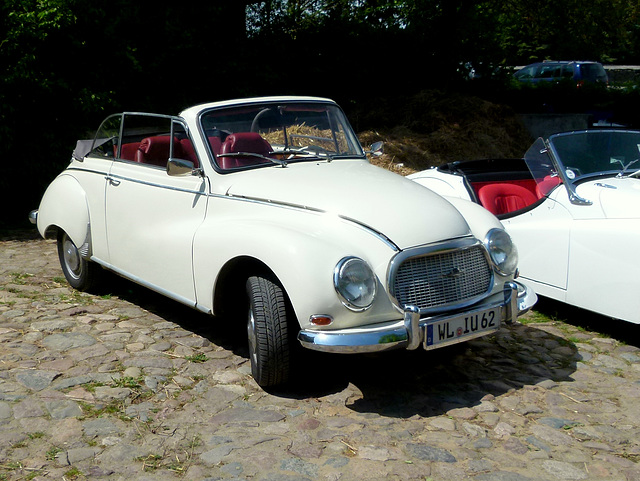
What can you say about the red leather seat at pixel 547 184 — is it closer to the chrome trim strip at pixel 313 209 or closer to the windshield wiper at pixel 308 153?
the windshield wiper at pixel 308 153

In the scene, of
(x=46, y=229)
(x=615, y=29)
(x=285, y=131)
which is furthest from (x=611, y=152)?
(x=615, y=29)

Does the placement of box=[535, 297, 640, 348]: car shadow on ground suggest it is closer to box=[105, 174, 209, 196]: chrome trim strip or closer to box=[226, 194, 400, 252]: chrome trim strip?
box=[226, 194, 400, 252]: chrome trim strip

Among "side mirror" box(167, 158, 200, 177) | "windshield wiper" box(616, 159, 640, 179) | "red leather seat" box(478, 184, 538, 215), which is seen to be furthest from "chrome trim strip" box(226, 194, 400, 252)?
"windshield wiper" box(616, 159, 640, 179)

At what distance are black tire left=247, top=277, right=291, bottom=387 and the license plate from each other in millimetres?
812

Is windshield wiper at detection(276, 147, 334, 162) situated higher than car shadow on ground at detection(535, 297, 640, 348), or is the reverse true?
windshield wiper at detection(276, 147, 334, 162)

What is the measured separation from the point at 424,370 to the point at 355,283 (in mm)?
1125

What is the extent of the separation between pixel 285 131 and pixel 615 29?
15770mm

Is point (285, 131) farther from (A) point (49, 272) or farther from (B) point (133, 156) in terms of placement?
(A) point (49, 272)

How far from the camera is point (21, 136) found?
993 centimetres

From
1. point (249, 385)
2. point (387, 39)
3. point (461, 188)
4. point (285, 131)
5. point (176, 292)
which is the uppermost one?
point (387, 39)

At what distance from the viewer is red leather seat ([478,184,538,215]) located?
6.54 metres

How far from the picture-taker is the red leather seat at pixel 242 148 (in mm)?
5223

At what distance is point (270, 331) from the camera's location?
428cm

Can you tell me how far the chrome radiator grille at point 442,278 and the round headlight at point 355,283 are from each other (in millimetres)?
145
